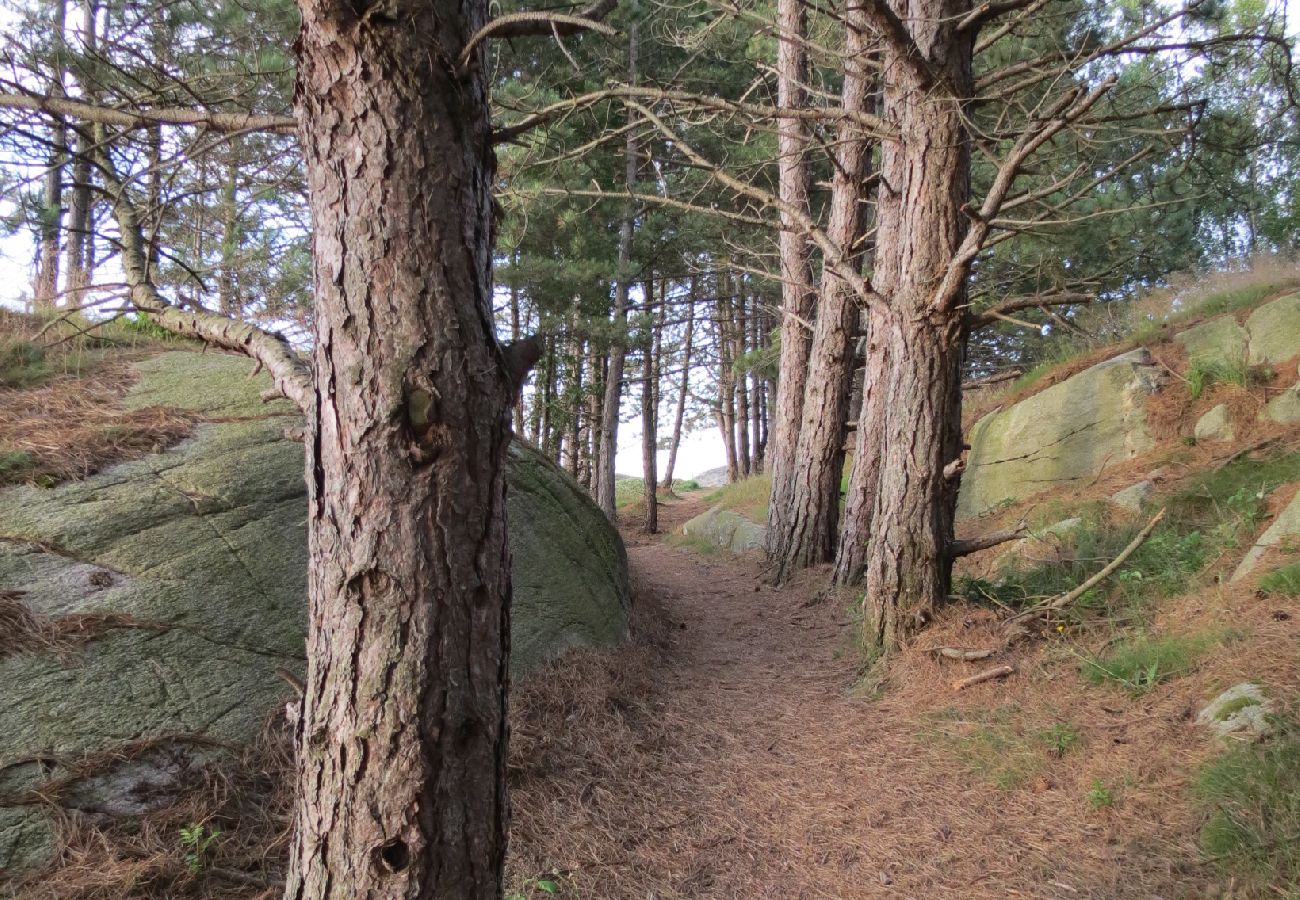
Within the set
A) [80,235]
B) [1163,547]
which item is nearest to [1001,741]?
[1163,547]

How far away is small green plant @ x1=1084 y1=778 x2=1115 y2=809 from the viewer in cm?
299

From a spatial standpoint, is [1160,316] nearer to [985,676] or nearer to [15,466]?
[985,676]

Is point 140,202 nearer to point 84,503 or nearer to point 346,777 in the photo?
point 84,503

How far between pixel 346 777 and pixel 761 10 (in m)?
10.8

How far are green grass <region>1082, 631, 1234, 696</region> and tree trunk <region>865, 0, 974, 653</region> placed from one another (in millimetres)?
1117

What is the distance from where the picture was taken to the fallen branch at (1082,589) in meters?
4.22

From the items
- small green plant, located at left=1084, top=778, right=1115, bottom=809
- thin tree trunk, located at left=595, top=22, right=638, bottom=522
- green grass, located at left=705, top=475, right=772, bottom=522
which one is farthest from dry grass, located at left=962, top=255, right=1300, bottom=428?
thin tree trunk, located at left=595, top=22, right=638, bottom=522

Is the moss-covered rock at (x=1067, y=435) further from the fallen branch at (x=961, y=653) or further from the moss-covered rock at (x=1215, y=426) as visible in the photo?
the fallen branch at (x=961, y=653)

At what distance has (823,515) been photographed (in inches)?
322

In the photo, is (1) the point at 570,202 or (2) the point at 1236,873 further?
(1) the point at 570,202

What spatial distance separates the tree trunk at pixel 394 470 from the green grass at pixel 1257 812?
2.51m

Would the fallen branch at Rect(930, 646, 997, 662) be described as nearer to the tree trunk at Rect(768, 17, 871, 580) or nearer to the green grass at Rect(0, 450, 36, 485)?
the tree trunk at Rect(768, 17, 871, 580)

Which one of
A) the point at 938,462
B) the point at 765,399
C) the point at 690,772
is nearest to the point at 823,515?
the point at 938,462

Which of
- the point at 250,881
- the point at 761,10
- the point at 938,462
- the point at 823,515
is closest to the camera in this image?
the point at 250,881
